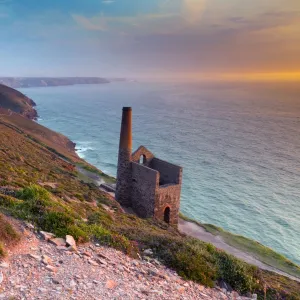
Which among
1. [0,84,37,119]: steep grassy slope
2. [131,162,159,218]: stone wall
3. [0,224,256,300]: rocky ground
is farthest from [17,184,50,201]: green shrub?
[0,84,37,119]: steep grassy slope

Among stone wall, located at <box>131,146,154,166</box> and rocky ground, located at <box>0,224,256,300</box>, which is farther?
stone wall, located at <box>131,146,154,166</box>

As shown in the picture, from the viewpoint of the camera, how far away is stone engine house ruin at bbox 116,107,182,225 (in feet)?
81.1

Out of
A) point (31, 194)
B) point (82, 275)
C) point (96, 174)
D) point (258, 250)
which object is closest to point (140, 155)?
point (258, 250)

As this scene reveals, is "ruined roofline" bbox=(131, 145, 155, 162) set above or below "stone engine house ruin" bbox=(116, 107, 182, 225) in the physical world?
above

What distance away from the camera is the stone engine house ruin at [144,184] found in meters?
24.7

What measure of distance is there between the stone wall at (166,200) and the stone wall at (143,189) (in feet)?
1.37

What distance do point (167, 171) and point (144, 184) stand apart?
110 inches

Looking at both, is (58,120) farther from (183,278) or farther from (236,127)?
(183,278)

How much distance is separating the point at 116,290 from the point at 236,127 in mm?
88291

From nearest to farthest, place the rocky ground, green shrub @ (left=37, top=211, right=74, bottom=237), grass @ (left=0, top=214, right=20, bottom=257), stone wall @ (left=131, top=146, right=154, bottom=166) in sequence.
Result: 1. the rocky ground
2. grass @ (left=0, top=214, right=20, bottom=257)
3. green shrub @ (left=37, top=211, right=74, bottom=237)
4. stone wall @ (left=131, top=146, right=154, bottom=166)

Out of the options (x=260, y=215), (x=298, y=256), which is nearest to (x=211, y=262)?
(x=298, y=256)

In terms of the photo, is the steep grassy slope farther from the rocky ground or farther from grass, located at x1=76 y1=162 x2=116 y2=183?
the rocky ground

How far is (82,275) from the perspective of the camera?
7.99 m

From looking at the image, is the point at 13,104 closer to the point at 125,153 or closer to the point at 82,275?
the point at 125,153
